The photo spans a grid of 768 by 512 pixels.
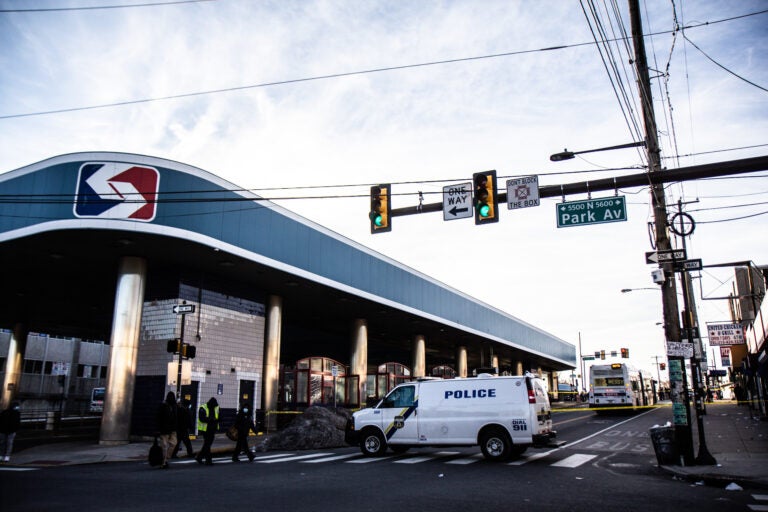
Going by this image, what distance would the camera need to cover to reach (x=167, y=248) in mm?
22266

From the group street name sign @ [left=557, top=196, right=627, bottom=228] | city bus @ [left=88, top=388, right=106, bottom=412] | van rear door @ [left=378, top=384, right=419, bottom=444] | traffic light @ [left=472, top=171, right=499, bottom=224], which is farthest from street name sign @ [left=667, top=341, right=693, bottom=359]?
city bus @ [left=88, top=388, right=106, bottom=412]

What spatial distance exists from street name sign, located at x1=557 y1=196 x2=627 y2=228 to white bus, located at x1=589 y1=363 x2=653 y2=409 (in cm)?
2692

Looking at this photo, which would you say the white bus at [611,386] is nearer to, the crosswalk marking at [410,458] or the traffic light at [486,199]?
the crosswalk marking at [410,458]

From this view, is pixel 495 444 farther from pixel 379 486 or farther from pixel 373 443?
pixel 379 486

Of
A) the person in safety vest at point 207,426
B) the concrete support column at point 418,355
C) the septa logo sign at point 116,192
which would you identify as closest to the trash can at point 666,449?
the person in safety vest at point 207,426

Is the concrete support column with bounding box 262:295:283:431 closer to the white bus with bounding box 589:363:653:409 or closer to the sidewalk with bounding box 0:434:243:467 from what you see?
the sidewalk with bounding box 0:434:243:467

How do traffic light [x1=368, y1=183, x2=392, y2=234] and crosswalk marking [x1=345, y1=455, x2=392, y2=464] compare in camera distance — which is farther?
traffic light [x1=368, y1=183, x2=392, y2=234]

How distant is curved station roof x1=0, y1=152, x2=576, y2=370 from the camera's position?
20297mm

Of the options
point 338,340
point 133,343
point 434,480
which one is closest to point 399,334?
point 338,340

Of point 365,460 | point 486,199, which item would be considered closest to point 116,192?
point 365,460

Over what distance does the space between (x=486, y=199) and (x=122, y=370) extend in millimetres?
15441

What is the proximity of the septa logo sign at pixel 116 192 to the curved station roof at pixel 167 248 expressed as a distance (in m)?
0.03

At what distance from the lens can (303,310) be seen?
120 feet

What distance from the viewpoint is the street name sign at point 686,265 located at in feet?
47.9
